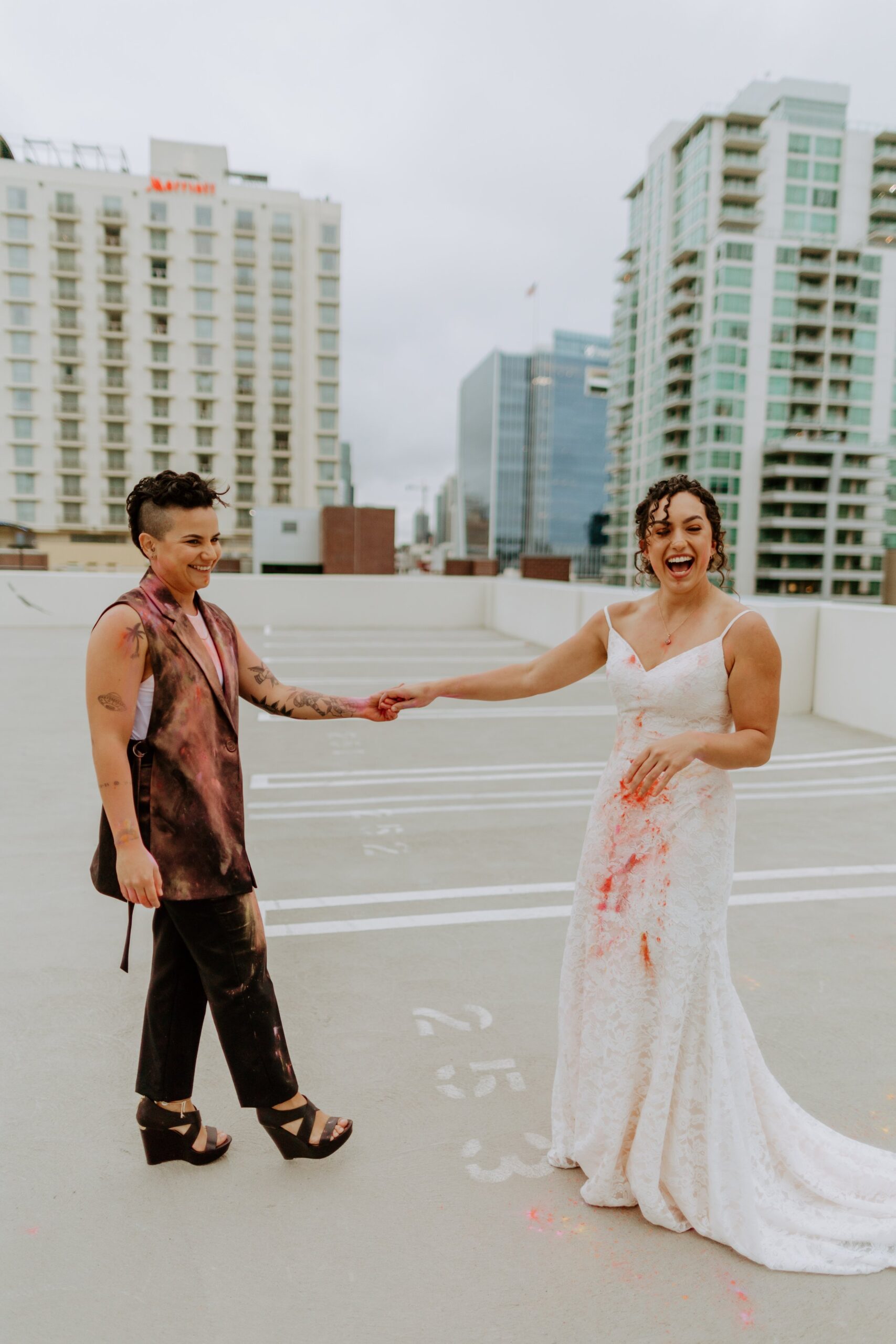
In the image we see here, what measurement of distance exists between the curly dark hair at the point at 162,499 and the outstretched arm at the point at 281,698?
440 mm

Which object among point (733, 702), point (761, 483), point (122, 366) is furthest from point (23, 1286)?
point (761, 483)

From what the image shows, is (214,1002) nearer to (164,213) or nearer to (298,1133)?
(298,1133)

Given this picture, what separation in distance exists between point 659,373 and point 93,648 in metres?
89.8

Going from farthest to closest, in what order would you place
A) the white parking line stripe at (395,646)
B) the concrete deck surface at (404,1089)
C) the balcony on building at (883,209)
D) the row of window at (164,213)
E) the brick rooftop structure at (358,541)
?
the balcony on building at (883,209) < the row of window at (164,213) < the brick rooftop structure at (358,541) < the white parking line stripe at (395,646) < the concrete deck surface at (404,1089)

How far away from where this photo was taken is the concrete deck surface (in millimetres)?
1920

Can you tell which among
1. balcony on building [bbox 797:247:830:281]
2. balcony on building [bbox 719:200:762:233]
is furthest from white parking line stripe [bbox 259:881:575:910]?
balcony on building [bbox 719:200:762:233]

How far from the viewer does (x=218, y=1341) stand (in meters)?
1.81

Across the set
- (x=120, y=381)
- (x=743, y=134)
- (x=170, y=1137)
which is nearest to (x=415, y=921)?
(x=170, y=1137)

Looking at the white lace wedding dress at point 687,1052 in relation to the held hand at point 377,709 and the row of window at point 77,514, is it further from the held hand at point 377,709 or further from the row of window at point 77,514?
the row of window at point 77,514

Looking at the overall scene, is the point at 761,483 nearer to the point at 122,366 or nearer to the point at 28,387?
the point at 122,366

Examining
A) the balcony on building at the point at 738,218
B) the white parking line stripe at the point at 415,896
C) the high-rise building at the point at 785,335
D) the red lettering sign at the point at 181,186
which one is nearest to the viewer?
the white parking line stripe at the point at 415,896

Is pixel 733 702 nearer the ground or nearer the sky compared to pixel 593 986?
nearer the sky

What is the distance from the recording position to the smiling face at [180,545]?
7.22 feet

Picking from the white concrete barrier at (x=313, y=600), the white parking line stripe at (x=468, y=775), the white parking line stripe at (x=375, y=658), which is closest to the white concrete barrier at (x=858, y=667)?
the white parking line stripe at (x=468, y=775)
